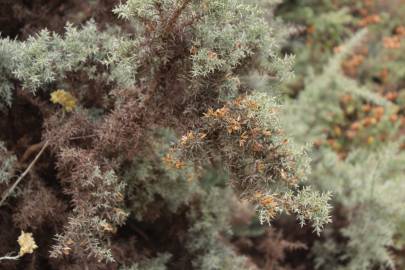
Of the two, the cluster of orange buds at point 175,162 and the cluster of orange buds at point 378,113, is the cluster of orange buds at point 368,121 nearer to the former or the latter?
the cluster of orange buds at point 378,113

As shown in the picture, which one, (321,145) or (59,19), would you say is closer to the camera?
(59,19)

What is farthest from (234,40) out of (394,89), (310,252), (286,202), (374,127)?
(394,89)

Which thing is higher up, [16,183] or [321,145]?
[321,145]

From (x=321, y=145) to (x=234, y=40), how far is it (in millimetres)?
1944

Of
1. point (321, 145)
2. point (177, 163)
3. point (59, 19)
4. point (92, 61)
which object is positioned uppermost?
point (321, 145)

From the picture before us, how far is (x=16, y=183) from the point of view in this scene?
192cm

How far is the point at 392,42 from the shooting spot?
4.33 m

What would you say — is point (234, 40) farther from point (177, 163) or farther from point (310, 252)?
point (310, 252)

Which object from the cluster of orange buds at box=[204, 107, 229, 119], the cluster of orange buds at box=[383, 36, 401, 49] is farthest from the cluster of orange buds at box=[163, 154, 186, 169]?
the cluster of orange buds at box=[383, 36, 401, 49]

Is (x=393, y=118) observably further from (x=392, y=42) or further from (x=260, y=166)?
(x=260, y=166)

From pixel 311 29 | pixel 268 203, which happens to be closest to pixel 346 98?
pixel 311 29

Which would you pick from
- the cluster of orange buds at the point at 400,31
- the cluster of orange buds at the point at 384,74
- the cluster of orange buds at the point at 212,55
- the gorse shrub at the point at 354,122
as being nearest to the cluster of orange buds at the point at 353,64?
the gorse shrub at the point at 354,122

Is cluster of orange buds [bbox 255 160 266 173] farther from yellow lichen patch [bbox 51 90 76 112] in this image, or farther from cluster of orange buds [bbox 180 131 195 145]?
yellow lichen patch [bbox 51 90 76 112]

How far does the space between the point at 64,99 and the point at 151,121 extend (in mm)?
383
